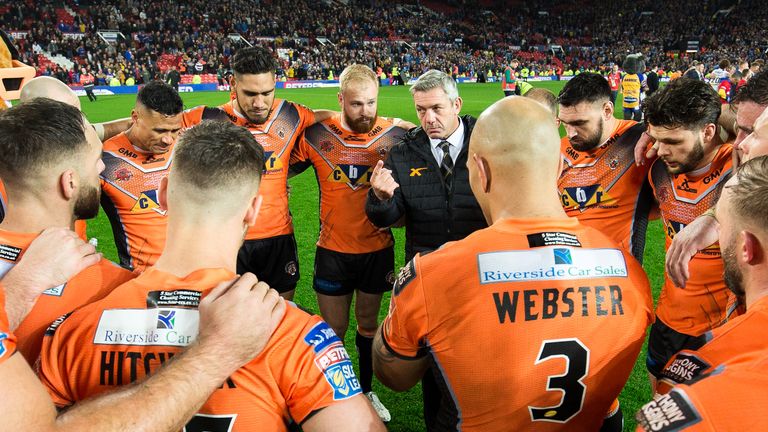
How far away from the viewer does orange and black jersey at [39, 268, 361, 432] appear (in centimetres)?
160

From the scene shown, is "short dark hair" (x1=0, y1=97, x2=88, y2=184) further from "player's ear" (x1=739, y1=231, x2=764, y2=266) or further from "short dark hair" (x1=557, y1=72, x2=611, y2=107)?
"short dark hair" (x1=557, y1=72, x2=611, y2=107)

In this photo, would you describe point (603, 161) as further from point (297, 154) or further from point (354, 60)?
point (354, 60)

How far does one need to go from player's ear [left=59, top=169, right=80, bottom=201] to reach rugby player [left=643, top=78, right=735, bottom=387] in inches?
124

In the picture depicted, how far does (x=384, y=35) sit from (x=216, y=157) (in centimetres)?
4856

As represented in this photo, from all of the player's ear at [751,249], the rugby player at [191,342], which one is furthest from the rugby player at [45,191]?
the player's ear at [751,249]

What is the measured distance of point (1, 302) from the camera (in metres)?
1.43

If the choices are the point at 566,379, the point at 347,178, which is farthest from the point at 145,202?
the point at 566,379

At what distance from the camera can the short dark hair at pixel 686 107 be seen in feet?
10.4

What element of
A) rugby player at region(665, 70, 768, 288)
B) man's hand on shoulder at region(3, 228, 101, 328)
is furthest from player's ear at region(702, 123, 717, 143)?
man's hand on shoulder at region(3, 228, 101, 328)

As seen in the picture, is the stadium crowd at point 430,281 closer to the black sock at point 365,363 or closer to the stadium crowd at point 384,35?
the black sock at point 365,363

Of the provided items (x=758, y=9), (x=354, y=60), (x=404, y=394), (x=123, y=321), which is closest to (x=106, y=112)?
(x=404, y=394)

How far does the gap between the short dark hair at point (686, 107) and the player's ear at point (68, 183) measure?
3145 millimetres

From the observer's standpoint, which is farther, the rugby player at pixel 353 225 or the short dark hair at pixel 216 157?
the rugby player at pixel 353 225

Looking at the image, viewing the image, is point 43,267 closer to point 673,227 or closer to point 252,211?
point 252,211
